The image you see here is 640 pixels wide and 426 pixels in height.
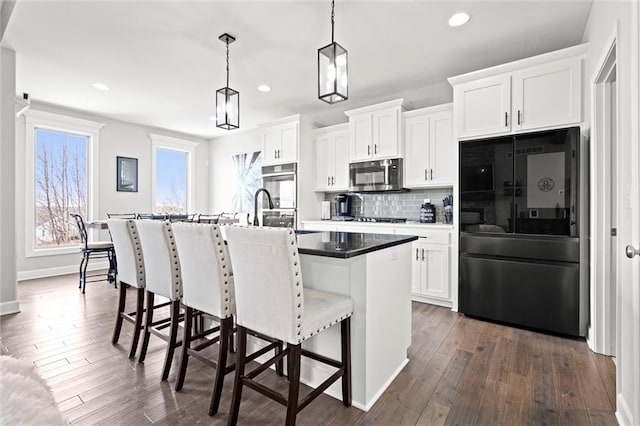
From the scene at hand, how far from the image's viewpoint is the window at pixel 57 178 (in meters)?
4.88

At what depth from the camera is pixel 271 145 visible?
5.25 metres

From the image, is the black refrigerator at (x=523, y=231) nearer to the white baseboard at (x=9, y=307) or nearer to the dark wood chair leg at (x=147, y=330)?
the dark wood chair leg at (x=147, y=330)

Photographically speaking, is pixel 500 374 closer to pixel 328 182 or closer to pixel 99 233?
pixel 328 182

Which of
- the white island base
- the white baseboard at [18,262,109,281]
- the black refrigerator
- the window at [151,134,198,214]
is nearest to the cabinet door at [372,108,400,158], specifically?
the black refrigerator

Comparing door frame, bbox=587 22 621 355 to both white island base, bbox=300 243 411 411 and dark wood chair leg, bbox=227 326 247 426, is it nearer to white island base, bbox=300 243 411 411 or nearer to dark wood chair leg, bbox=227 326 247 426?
white island base, bbox=300 243 411 411

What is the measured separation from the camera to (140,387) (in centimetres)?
197

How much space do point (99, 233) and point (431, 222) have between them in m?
5.55

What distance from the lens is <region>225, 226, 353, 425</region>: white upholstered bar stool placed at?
1438 mm

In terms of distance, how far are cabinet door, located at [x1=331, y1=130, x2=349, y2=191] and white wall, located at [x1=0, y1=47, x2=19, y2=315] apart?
383 centimetres

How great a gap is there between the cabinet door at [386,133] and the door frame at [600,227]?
195cm

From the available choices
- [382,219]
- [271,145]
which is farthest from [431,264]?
[271,145]

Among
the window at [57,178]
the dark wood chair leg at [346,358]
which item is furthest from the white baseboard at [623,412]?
the window at [57,178]

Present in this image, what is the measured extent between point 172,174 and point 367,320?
627 centimetres

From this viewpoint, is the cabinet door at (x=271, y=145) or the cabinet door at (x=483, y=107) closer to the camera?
the cabinet door at (x=483, y=107)
